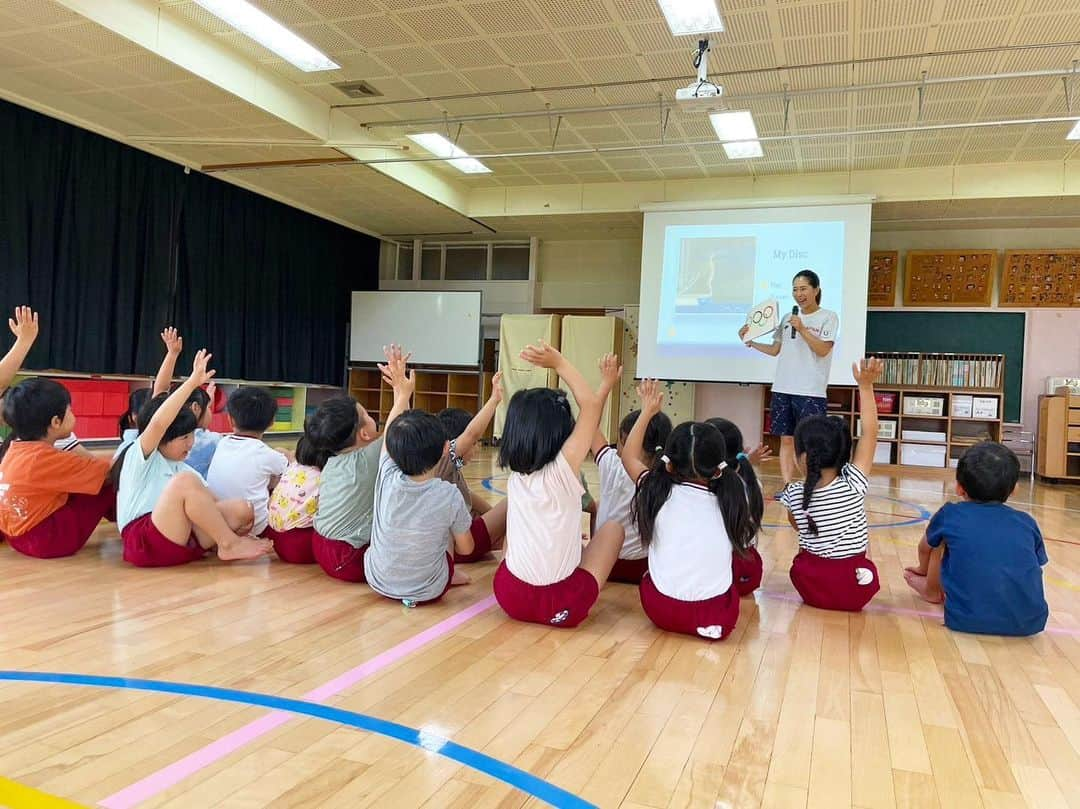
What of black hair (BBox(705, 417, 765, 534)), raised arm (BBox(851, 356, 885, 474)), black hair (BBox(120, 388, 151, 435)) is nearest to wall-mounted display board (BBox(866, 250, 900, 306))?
raised arm (BBox(851, 356, 885, 474))

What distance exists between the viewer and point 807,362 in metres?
4.22

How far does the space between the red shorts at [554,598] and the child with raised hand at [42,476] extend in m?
1.59

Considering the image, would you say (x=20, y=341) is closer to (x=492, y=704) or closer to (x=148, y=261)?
(x=492, y=704)

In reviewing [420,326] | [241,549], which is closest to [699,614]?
[241,549]

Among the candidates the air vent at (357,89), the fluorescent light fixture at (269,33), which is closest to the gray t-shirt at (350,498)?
the fluorescent light fixture at (269,33)

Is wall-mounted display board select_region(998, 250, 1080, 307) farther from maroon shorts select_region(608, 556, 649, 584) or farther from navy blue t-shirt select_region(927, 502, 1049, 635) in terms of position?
maroon shorts select_region(608, 556, 649, 584)

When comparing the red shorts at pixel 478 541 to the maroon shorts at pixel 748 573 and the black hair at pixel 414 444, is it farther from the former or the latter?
the maroon shorts at pixel 748 573

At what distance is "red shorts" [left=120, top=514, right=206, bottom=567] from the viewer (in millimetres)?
2549

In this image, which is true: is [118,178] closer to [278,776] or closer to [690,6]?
[690,6]

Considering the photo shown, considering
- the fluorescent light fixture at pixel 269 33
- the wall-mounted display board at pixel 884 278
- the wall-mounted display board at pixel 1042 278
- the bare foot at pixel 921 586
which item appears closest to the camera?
the bare foot at pixel 921 586

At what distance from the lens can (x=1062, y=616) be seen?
8.01ft

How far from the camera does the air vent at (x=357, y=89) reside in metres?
5.77

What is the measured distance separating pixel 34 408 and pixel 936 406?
7.78 metres

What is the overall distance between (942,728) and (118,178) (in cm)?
719
